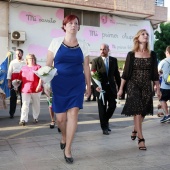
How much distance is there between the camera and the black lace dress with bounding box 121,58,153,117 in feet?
16.7

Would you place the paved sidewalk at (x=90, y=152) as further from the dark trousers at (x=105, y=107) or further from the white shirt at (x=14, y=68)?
the white shirt at (x=14, y=68)

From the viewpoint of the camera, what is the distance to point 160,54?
3428 centimetres

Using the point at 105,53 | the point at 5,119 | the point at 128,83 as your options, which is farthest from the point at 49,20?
the point at 128,83

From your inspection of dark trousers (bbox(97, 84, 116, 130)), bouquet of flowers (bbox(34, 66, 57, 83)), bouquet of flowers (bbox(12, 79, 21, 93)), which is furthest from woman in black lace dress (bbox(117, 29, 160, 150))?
bouquet of flowers (bbox(12, 79, 21, 93))

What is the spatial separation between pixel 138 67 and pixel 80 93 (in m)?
1.29

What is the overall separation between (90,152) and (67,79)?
125 centimetres

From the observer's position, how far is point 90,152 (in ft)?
15.5

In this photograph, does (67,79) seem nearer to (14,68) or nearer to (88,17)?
(14,68)

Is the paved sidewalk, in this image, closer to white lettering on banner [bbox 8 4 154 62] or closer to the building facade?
white lettering on banner [bbox 8 4 154 62]

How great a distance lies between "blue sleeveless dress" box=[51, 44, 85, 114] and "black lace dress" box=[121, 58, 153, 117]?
1165 mm

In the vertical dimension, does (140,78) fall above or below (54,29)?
below

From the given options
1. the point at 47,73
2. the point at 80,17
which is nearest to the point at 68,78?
the point at 47,73

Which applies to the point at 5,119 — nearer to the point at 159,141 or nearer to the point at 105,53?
the point at 105,53

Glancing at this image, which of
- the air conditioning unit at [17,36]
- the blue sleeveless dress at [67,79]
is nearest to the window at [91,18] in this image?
the air conditioning unit at [17,36]
